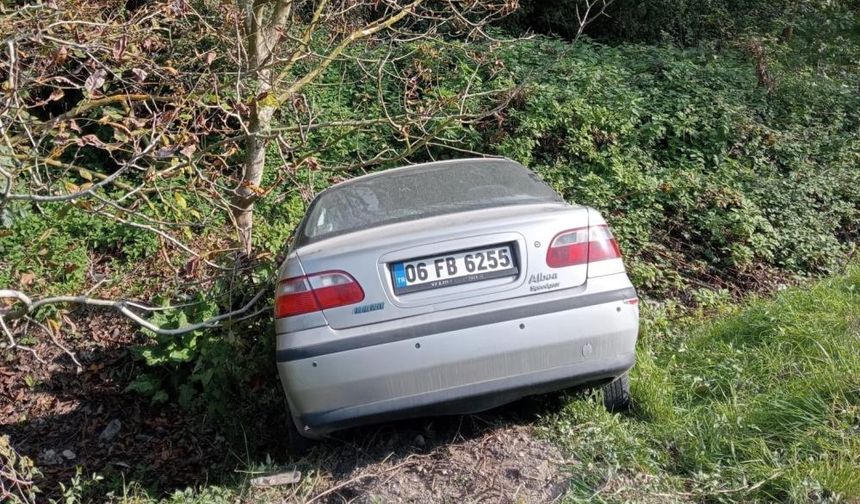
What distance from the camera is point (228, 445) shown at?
15.2 ft

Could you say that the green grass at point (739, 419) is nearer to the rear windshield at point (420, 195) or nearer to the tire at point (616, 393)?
the tire at point (616, 393)

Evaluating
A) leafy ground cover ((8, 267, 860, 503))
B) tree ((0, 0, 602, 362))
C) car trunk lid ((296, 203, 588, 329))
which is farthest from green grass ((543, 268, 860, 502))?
tree ((0, 0, 602, 362))

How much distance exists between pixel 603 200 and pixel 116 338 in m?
4.37

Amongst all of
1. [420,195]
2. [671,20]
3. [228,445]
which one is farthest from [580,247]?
[671,20]

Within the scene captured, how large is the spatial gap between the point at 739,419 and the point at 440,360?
1.43m

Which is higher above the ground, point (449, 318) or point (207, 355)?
point (449, 318)

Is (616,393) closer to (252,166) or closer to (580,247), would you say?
(580,247)

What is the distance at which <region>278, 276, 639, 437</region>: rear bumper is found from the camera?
2.96m

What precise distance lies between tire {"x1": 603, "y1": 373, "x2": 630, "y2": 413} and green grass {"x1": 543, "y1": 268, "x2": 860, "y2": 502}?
8 centimetres

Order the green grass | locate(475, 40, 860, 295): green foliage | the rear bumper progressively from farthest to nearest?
locate(475, 40, 860, 295): green foliage, the rear bumper, the green grass

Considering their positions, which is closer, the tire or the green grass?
the green grass

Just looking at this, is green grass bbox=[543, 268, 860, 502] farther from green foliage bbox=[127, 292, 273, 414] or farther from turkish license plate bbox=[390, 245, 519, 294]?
green foliage bbox=[127, 292, 273, 414]

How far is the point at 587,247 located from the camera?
318 centimetres

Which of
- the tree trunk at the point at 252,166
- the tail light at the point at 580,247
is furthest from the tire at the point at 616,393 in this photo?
the tree trunk at the point at 252,166
